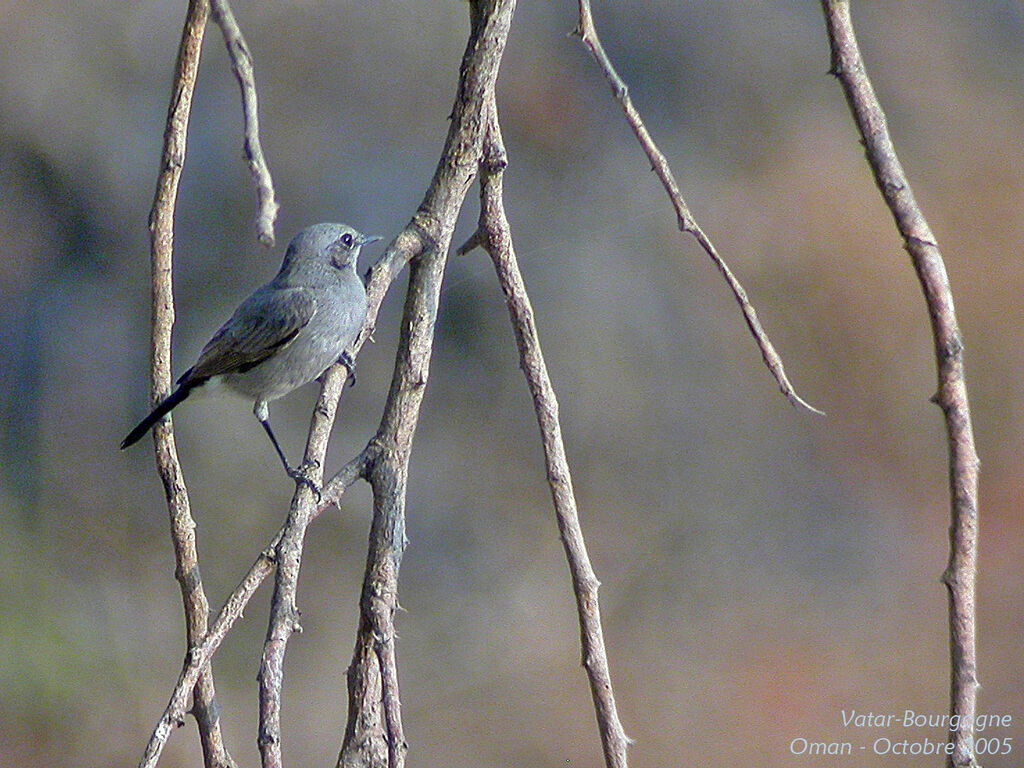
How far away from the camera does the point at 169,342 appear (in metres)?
2.50

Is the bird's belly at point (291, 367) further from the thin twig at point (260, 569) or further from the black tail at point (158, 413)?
the thin twig at point (260, 569)

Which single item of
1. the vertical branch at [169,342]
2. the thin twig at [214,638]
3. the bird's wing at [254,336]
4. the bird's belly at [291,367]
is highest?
the bird's wing at [254,336]

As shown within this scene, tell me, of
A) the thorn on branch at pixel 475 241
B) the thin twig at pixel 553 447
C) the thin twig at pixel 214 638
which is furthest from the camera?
the thorn on branch at pixel 475 241

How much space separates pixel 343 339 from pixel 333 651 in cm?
407

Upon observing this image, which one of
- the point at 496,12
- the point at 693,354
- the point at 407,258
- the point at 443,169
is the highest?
the point at 693,354

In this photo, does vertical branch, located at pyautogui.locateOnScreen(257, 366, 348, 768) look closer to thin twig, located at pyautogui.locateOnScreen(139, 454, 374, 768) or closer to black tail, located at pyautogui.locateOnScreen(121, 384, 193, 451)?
thin twig, located at pyautogui.locateOnScreen(139, 454, 374, 768)

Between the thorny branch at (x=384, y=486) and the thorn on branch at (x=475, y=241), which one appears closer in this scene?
the thorny branch at (x=384, y=486)

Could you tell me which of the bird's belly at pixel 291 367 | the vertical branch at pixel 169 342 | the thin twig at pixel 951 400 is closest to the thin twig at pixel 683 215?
the thin twig at pixel 951 400

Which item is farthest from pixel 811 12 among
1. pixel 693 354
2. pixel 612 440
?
pixel 612 440

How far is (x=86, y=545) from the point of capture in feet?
24.1

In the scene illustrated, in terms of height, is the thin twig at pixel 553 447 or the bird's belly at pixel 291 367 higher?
the bird's belly at pixel 291 367

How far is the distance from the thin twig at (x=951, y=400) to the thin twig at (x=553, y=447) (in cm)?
67

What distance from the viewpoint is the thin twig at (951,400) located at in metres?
1.85

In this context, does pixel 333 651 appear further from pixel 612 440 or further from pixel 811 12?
pixel 811 12
